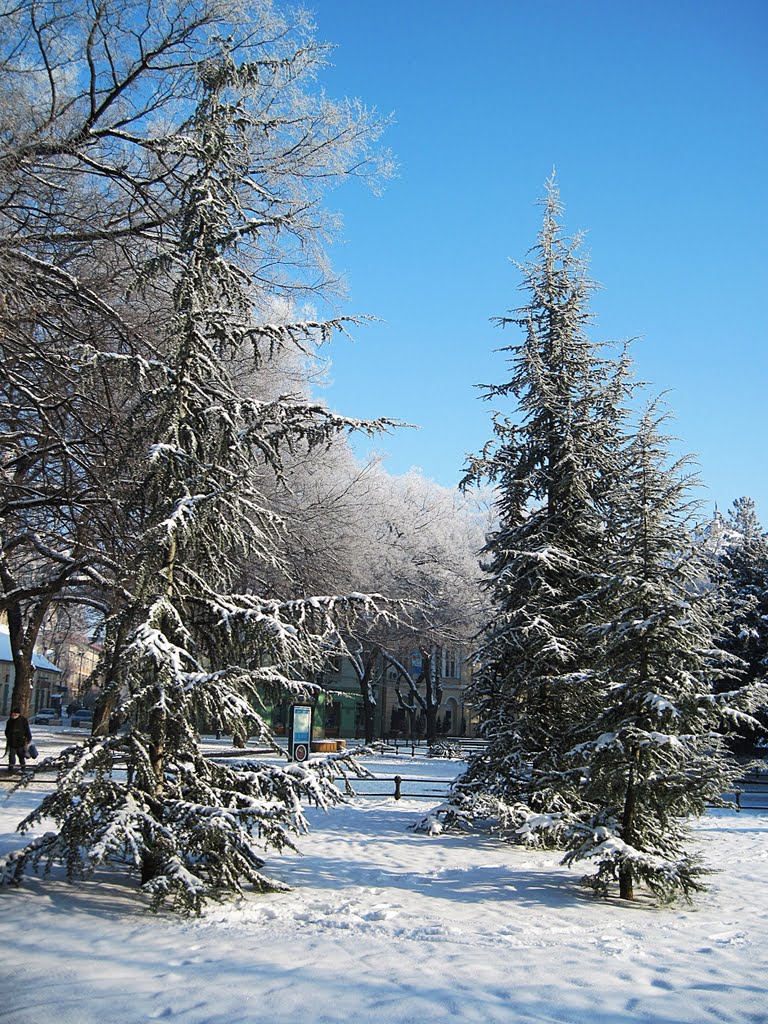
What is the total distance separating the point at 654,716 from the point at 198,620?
562 cm

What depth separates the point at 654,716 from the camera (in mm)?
9922

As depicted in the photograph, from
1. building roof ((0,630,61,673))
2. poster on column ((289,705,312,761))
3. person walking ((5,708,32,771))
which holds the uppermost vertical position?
building roof ((0,630,61,673))

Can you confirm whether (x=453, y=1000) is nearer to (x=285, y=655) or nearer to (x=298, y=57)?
(x=285, y=655)

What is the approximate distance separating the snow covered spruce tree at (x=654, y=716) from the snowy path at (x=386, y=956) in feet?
2.25

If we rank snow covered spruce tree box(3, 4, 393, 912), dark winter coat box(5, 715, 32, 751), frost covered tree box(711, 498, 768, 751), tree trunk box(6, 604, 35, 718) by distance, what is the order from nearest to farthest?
snow covered spruce tree box(3, 4, 393, 912) < dark winter coat box(5, 715, 32, 751) < tree trunk box(6, 604, 35, 718) < frost covered tree box(711, 498, 768, 751)

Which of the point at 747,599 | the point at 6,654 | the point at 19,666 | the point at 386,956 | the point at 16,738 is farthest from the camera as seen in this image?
the point at 6,654

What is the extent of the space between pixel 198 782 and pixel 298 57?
10.2 meters

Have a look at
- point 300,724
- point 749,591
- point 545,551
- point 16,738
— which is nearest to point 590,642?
point 545,551

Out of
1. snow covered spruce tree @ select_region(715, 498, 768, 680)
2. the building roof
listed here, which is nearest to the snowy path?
snow covered spruce tree @ select_region(715, 498, 768, 680)

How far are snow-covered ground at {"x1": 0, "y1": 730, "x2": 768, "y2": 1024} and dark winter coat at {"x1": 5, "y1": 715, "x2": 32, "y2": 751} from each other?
31.5ft

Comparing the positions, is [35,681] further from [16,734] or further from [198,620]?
[198,620]

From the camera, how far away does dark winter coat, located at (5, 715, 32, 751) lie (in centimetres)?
1919

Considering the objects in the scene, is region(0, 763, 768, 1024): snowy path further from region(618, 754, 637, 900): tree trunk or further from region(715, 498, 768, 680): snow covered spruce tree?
region(715, 498, 768, 680): snow covered spruce tree

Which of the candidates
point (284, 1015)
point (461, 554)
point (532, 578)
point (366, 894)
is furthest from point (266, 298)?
point (461, 554)
